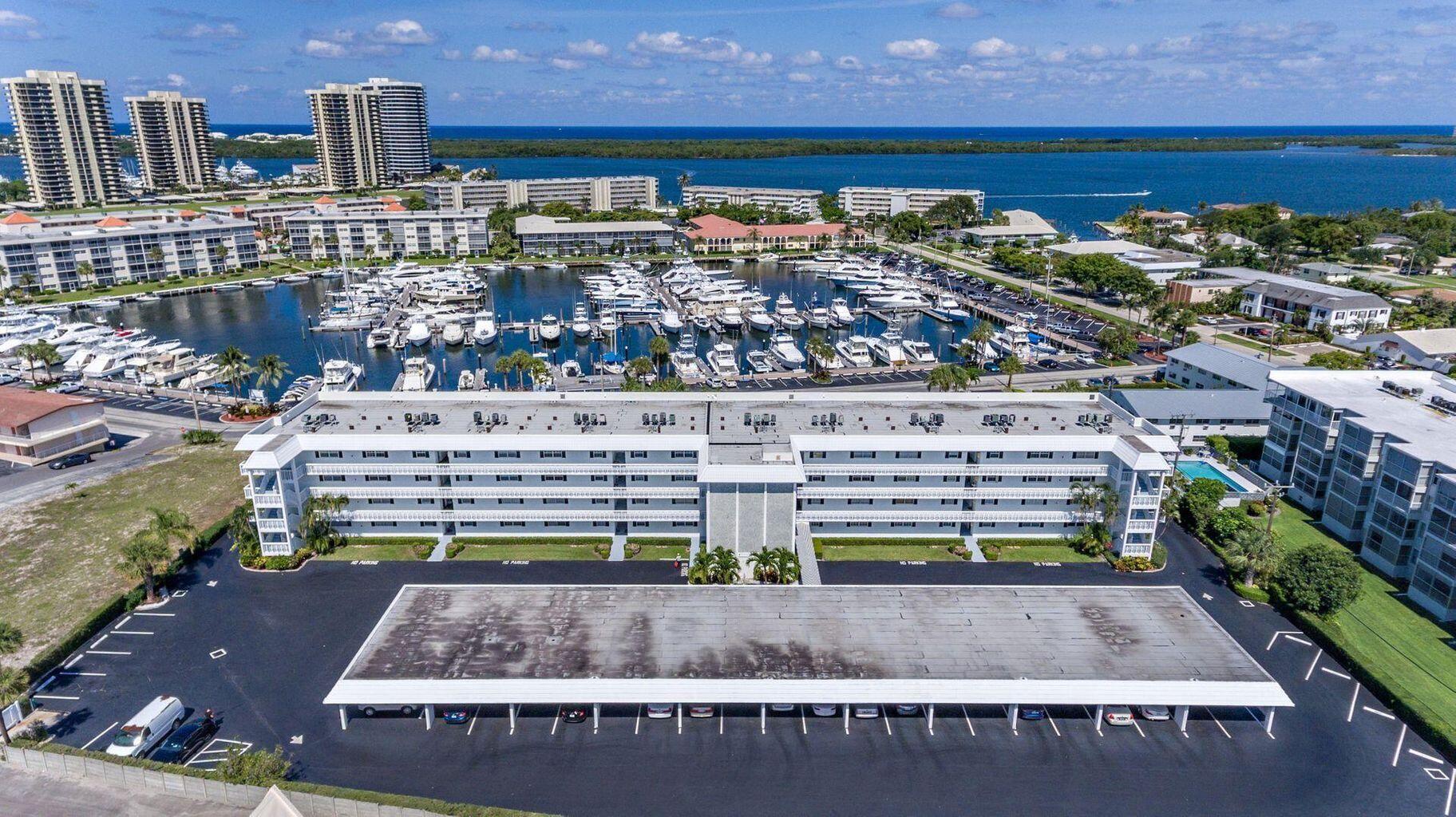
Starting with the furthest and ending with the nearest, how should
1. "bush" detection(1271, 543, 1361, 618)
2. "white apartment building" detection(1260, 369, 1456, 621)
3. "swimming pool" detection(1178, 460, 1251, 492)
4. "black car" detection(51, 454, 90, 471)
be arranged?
"black car" detection(51, 454, 90, 471) < "swimming pool" detection(1178, 460, 1251, 492) < "white apartment building" detection(1260, 369, 1456, 621) < "bush" detection(1271, 543, 1361, 618)

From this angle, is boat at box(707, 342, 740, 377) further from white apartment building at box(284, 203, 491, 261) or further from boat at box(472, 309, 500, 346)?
white apartment building at box(284, 203, 491, 261)

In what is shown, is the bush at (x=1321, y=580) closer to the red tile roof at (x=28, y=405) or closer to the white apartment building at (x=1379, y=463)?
the white apartment building at (x=1379, y=463)

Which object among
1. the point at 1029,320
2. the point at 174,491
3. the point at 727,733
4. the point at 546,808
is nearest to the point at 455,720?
the point at 546,808

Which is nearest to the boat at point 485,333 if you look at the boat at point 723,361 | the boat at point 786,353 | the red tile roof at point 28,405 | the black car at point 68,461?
the boat at point 723,361

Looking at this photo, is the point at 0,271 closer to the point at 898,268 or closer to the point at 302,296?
the point at 302,296

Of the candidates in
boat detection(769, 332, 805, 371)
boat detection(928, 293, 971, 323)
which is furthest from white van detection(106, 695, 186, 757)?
boat detection(928, 293, 971, 323)

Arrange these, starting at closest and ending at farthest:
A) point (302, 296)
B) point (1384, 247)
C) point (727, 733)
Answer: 1. point (727, 733)
2. point (302, 296)
3. point (1384, 247)
